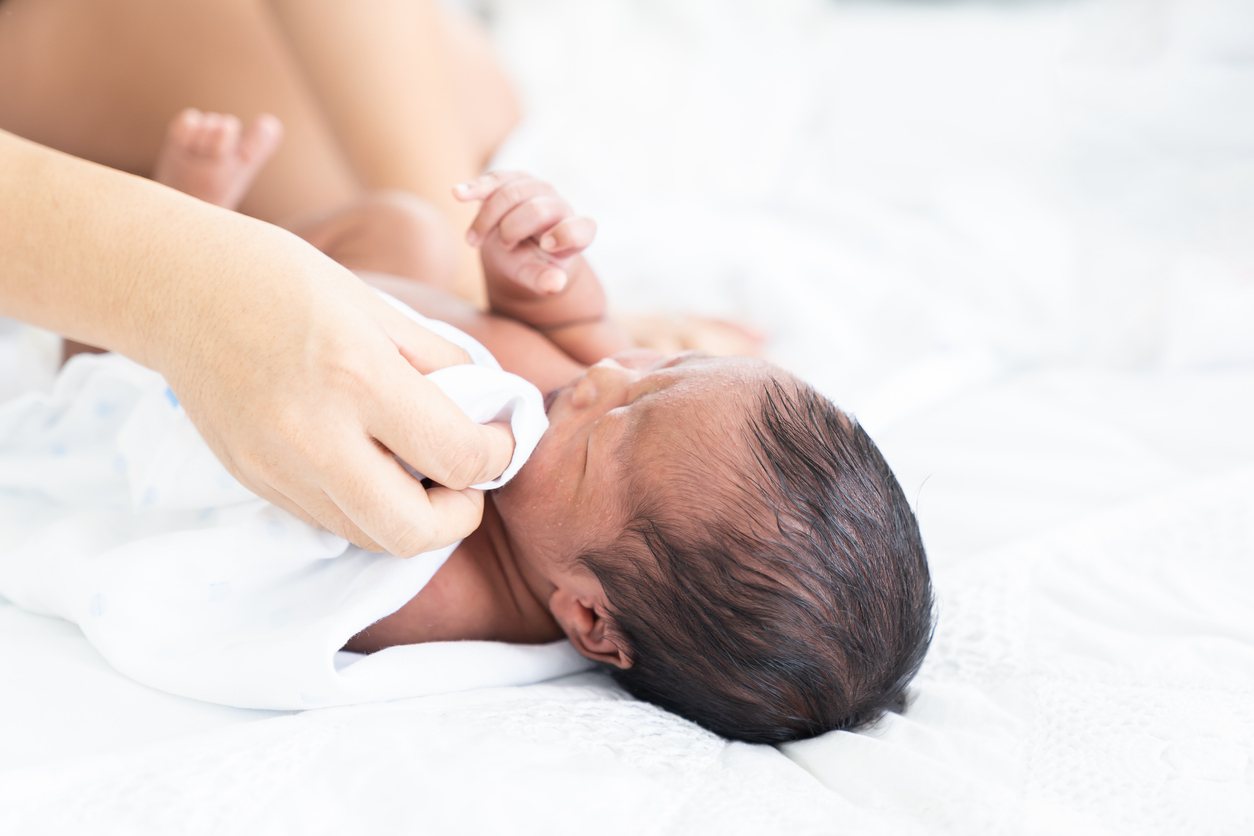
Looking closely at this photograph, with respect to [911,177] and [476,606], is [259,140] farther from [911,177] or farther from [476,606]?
[911,177]

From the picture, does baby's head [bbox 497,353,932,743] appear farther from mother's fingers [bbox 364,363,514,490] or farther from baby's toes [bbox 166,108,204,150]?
baby's toes [bbox 166,108,204,150]

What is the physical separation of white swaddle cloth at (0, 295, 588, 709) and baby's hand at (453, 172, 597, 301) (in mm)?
150

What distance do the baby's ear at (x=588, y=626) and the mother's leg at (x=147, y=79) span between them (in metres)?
1.08

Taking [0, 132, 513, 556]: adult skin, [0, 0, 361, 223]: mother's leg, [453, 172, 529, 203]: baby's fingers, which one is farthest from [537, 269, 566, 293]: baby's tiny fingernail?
[0, 0, 361, 223]: mother's leg

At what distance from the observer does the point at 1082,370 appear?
1.58m

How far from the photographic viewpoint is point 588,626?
93cm

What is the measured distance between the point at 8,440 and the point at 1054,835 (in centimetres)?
128

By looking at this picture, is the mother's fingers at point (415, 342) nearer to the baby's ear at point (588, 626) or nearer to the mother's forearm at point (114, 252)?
the mother's forearm at point (114, 252)

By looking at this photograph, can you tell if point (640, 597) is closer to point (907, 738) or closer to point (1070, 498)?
point (907, 738)

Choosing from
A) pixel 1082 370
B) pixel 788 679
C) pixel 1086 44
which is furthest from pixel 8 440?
pixel 1086 44

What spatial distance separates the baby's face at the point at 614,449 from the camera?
874 mm

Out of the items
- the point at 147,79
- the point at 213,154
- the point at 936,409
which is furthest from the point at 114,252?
the point at 936,409

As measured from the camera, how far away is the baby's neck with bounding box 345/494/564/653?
0.94 metres

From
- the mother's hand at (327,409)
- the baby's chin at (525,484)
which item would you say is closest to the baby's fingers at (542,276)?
the baby's chin at (525,484)
